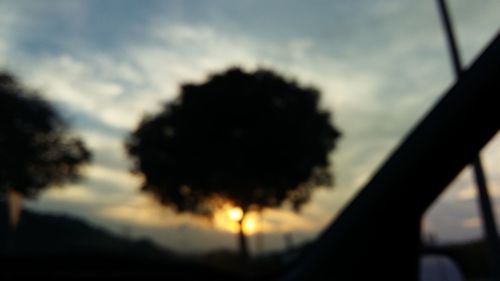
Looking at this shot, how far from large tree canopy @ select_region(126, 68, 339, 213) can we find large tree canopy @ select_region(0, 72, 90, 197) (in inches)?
178

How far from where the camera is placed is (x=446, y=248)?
10.6 feet

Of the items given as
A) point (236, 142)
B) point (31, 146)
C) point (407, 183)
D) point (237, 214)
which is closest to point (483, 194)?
point (237, 214)

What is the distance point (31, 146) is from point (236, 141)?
44.6 ft

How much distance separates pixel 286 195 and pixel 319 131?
500cm

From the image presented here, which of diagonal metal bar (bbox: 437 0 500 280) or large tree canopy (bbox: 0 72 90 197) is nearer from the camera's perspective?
diagonal metal bar (bbox: 437 0 500 280)

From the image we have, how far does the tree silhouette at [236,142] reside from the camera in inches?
1297

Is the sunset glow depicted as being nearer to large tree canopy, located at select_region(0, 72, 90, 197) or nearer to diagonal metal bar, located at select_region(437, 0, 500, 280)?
diagonal metal bar, located at select_region(437, 0, 500, 280)

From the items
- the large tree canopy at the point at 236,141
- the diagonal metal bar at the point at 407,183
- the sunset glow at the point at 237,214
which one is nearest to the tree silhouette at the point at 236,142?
the large tree canopy at the point at 236,141

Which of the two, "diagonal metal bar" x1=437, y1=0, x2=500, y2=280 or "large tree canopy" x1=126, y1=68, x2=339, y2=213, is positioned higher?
"large tree canopy" x1=126, y1=68, x2=339, y2=213

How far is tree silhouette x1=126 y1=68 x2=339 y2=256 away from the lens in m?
32.9

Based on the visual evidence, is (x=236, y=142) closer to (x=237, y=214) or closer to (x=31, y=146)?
(x=31, y=146)

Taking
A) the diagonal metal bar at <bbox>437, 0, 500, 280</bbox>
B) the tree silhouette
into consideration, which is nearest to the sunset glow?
the diagonal metal bar at <bbox>437, 0, 500, 280</bbox>

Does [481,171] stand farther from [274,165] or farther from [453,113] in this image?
[274,165]

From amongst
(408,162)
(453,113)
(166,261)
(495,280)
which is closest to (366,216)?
(408,162)
